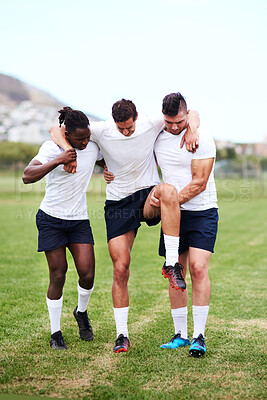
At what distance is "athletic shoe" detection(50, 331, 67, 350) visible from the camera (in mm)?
4726

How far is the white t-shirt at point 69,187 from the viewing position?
4.75 metres

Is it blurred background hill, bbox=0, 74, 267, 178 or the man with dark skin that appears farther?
blurred background hill, bbox=0, 74, 267, 178

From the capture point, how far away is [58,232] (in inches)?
189

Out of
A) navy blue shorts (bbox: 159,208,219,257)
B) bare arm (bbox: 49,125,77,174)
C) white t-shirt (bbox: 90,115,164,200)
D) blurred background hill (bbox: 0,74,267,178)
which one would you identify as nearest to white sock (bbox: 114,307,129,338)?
navy blue shorts (bbox: 159,208,219,257)

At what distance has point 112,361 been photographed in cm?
432

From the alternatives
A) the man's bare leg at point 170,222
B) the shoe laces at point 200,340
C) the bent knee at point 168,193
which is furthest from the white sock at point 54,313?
the bent knee at point 168,193

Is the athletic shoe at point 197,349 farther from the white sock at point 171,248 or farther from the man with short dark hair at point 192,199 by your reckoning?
the white sock at point 171,248

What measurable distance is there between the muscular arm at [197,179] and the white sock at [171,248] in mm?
354

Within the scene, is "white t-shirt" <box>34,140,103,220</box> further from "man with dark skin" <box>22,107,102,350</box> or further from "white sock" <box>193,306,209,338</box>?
"white sock" <box>193,306,209,338</box>

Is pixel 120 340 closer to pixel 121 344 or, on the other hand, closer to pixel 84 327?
pixel 121 344

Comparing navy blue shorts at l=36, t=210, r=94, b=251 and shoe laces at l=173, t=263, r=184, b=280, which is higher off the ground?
navy blue shorts at l=36, t=210, r=94, b=251

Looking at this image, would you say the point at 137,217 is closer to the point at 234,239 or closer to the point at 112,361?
the point at 112,361

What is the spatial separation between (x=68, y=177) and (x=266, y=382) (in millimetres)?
2454

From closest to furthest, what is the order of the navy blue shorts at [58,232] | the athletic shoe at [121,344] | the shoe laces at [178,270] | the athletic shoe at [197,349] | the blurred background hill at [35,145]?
the athletic shoe at [197,349]
the shoe laces at [178,270]
the athletic shoe at [121,344]
the navy blue shorts at [58,232]
the blurred background hill at [35,145]
